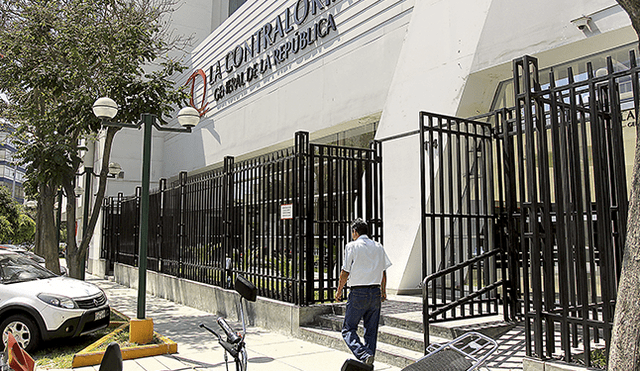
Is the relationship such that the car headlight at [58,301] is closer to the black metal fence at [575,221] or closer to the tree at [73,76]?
the tree at [73,76]

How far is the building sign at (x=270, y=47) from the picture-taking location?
46.1 ft

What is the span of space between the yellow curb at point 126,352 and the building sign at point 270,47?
9.36m

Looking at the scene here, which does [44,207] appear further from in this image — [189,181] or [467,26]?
[467,26]

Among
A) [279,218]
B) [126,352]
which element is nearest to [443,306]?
[279,218]

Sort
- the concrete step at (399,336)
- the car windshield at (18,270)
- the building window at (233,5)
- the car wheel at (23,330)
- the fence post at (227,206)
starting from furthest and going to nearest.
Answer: the building window at (233,5), the fence post at (227,206), the car windshield at (18,270), the car wheel at (23,330), the concrete step at (399,336)

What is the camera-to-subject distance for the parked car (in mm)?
7266

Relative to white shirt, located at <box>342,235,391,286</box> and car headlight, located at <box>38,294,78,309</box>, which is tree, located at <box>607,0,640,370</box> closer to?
white shirt, located at <box>342,235,391,286</box>

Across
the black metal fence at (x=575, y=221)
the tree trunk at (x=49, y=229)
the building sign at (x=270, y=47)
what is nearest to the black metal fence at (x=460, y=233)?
the black metal fence at (x=575, y=221)

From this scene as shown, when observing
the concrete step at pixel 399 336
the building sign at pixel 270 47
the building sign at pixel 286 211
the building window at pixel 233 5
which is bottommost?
the concrete step at pixel 399 336

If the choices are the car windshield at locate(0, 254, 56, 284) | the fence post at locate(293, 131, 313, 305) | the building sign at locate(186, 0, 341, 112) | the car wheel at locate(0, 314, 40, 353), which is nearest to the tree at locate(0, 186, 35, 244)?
the building sign at locate(186, 0, 341, 112)

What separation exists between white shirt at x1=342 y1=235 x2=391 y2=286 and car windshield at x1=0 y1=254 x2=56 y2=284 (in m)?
5.49

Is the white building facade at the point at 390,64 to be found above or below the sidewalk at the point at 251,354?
above

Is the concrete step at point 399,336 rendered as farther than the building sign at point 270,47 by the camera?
No

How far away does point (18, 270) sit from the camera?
808 cm
